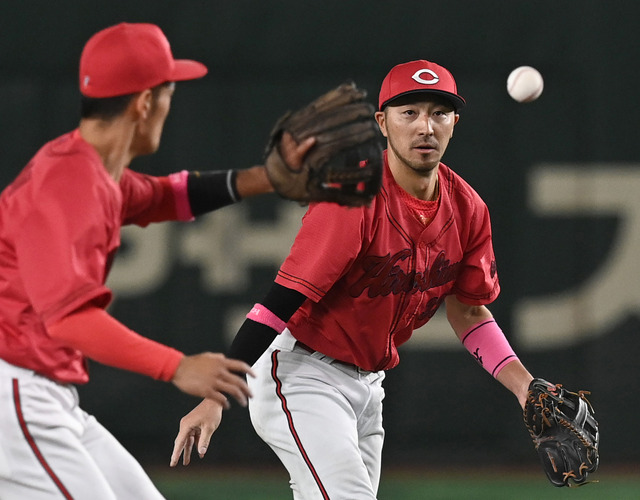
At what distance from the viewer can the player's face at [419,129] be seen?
3193 mm

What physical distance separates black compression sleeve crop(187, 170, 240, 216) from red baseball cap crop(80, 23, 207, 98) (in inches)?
13.8


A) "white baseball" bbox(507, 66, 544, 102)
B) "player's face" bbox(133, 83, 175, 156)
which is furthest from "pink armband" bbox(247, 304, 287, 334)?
"white baseball" bbox(507, 66, 544, 102)

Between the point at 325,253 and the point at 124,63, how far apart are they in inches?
35.4

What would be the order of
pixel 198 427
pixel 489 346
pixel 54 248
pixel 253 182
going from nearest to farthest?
pixel 54 248 < pixel 253 182 < pixel 198 427 < pixel 489 346

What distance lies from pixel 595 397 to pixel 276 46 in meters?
2.65

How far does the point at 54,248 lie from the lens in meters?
2.13

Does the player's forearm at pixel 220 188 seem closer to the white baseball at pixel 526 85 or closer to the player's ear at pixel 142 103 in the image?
the player's ear at pixel 142 103

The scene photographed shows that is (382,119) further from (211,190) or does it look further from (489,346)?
(211,190)

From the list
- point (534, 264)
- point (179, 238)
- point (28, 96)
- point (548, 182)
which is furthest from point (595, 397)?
point (28, 96)

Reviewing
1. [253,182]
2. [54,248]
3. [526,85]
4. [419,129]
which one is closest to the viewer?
[54,248]

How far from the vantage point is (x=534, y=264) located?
5.69m

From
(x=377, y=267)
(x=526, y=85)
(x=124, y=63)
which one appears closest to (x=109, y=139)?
(x=124, y=63)

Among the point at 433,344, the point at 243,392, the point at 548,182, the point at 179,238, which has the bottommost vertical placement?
the point at 433,344

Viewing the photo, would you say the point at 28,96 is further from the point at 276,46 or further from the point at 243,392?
the point at 243,392
